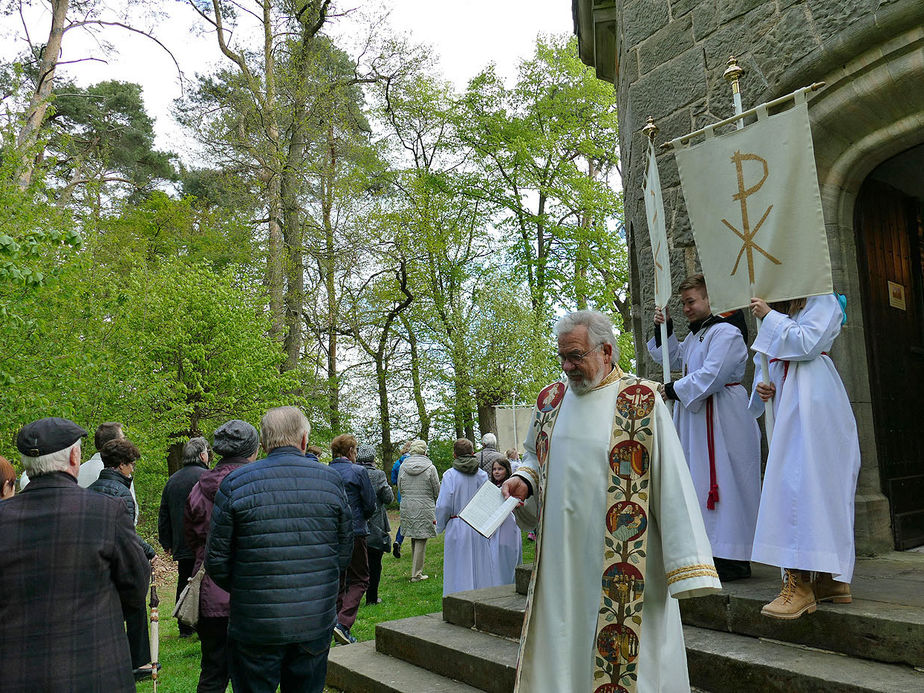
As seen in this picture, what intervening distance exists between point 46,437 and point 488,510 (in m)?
1.91

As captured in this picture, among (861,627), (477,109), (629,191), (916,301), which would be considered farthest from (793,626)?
(477,109)

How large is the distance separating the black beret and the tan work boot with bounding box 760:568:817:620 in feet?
10.8

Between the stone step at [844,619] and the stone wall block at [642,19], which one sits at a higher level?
the stone wall block at [642,19]

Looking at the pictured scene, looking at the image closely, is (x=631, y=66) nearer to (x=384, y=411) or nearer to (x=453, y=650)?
(x=453, y=650)

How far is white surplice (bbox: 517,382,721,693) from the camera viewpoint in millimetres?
3193

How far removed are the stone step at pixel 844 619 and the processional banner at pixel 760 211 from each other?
1.58 m

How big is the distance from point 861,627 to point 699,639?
0.79m

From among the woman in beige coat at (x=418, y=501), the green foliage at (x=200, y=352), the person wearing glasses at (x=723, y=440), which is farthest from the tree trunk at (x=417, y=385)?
the person wearing glasses at (x=723, y=440)

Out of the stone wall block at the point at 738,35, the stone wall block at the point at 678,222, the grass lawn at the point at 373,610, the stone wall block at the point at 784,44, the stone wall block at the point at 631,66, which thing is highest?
the stone wall block at the point at 631,66

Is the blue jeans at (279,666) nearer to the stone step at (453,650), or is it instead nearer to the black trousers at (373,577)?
the stone step at (453,650)

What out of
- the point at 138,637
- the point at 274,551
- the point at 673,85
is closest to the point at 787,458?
the point at 274,551

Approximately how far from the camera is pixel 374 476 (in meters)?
9.19

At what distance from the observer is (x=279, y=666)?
3727 millimetres

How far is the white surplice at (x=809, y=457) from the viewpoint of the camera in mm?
3854
